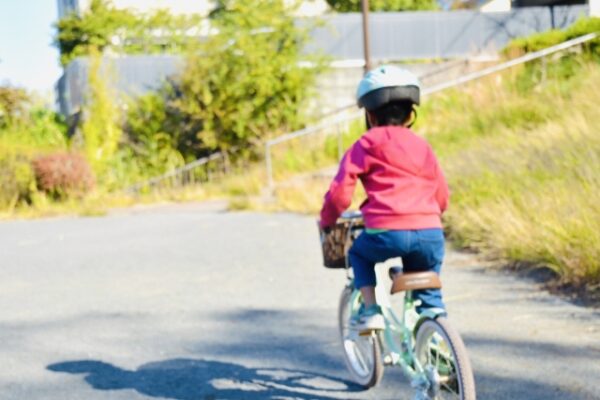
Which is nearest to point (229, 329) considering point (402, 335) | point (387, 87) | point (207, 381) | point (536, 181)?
point (207, 381)

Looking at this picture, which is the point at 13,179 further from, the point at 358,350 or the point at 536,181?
the point at 358,350

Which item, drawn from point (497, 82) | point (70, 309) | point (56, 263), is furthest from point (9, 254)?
point (497, 82)

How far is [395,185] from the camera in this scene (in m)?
3.92

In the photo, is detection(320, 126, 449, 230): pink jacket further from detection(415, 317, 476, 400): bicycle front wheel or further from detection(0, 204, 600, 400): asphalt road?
detection(0, 204, 600, 400): asphalt road

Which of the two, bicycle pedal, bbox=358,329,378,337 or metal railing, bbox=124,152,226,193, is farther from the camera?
metal railing, bbox=124,152,226,193

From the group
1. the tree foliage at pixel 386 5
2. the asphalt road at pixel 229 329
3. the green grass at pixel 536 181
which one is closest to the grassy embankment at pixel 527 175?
the green grass at pixel 536 181

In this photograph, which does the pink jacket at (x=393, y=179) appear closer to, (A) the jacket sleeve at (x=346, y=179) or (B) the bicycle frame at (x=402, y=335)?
(A) the jacket sleeve at (x=346, y=179)

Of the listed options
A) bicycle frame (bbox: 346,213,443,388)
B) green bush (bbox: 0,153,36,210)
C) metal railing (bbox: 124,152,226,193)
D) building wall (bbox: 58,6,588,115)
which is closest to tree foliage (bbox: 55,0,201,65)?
building wall (bbox: 58,6,588,115)

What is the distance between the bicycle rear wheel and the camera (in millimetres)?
4426

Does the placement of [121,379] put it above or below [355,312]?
below

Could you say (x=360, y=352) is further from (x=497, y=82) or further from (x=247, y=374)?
(x=497, y=82)

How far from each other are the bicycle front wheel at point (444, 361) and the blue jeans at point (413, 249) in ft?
0.53

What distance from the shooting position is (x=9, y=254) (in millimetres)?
11055

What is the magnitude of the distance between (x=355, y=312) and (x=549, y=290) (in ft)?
8.25
